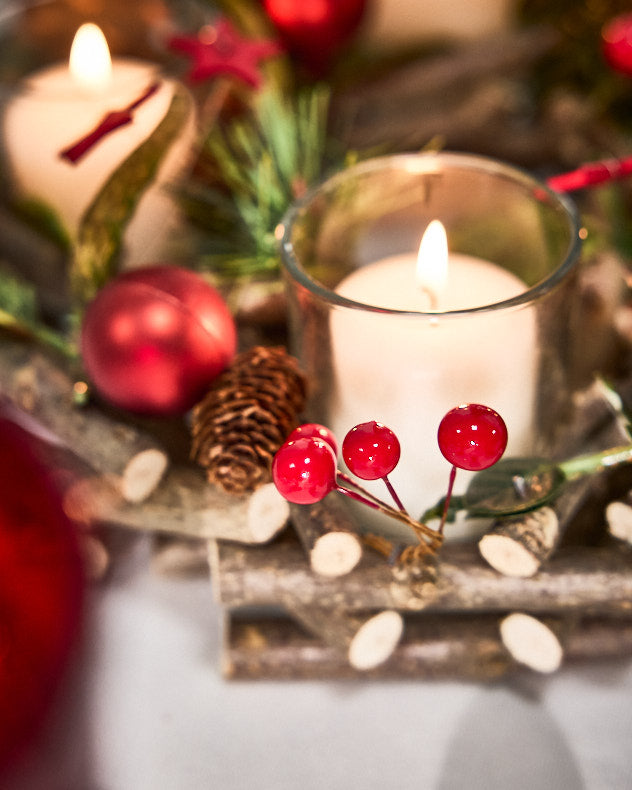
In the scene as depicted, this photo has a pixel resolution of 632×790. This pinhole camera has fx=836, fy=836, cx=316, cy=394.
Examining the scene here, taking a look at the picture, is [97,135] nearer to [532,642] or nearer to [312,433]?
[312,433]

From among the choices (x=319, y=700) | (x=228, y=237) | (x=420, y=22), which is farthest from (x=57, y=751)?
(x=420, y=22)

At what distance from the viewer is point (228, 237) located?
0.68 metres

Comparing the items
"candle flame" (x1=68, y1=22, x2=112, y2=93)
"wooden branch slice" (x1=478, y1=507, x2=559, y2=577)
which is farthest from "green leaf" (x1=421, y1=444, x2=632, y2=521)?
"candle flame" (x1=68, y1=22, x2=112, y2=93)

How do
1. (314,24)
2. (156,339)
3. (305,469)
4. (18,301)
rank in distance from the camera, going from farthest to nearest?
1. (314,24)
2. (18,301)
3. (156,339)
4. (305,469)

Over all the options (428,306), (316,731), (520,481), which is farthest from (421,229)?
(316,731)

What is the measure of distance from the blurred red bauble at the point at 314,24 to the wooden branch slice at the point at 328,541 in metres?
0.48

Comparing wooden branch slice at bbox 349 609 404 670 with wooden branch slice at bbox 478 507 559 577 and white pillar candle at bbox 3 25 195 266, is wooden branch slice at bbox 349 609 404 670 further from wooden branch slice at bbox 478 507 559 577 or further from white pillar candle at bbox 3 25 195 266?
white pillar candle at bbox 3 25 195 266

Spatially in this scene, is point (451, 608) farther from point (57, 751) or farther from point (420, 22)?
point (420, 22)

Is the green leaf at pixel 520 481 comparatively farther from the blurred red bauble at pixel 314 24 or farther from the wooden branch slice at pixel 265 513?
the blurred red bauble at pixel 314 24

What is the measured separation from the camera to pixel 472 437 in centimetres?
37

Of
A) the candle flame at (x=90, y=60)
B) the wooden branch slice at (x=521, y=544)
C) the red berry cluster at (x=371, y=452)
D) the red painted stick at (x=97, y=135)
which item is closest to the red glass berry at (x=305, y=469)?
the red berry cluster at (x=371, y=452)

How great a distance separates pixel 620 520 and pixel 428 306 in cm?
15

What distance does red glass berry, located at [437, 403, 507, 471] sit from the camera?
0.37 meters

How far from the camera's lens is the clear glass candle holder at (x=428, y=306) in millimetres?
423
